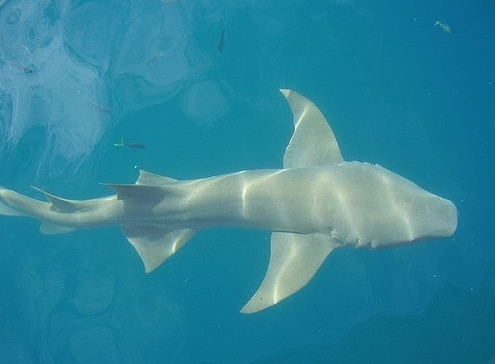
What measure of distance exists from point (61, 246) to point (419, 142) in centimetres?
612

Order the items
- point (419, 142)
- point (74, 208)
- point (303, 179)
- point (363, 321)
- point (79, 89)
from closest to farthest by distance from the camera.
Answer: point (303, 179) < point (74, 208) < point (363, 321) < point (419, 142) < point (79, 89)

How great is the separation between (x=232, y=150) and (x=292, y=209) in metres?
2.55

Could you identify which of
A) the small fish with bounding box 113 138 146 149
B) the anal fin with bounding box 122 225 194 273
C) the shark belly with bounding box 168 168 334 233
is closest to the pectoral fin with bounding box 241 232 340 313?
the shark belly with bounding box 168 168 334 233

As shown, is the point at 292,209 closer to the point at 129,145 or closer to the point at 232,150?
the point at 232,150

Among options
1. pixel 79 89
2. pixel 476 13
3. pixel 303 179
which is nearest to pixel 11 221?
pixel 79 89

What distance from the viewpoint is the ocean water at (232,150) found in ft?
22.6

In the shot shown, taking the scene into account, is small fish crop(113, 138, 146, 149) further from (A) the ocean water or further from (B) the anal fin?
(B) the anal fin

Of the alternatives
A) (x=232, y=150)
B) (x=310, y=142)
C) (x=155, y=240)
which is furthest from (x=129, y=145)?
(x=310, y=142)

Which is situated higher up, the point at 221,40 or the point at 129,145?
the point at 221,40

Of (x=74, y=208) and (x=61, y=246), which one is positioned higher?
(x=74, y=208)

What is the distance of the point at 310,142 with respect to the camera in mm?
5688

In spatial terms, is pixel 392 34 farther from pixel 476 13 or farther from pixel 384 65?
pixel 476 13

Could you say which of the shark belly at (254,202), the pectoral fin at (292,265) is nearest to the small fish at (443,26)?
the shark belly at (254,202)

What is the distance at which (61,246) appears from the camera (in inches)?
296
